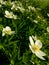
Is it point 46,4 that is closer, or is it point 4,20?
point 4,20

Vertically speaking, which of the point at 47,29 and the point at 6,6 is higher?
the point at 6,6

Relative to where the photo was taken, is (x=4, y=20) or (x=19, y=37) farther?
(x=4, y=20)

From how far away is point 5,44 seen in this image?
208 cm

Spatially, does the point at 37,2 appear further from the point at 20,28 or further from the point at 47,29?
the point at 20,28

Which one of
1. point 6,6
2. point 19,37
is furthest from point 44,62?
point 6,6

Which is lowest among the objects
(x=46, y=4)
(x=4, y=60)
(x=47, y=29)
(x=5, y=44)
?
(x=46, y=4)

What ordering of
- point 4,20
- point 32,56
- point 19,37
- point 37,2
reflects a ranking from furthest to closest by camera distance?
point 37,2, point 4,20, point 19,37, point 32,56

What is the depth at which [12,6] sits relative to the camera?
3453 millimetres

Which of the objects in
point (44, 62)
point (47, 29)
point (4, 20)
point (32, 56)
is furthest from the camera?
point (47, 29)

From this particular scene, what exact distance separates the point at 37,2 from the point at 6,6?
200 cm

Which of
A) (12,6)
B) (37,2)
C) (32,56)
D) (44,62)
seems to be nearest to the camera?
(32,56)

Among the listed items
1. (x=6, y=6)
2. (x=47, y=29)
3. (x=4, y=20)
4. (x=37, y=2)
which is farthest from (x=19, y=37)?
(x=37, y=2)

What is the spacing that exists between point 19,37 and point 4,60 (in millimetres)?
443

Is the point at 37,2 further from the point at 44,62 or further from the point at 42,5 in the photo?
the point at 44,62
